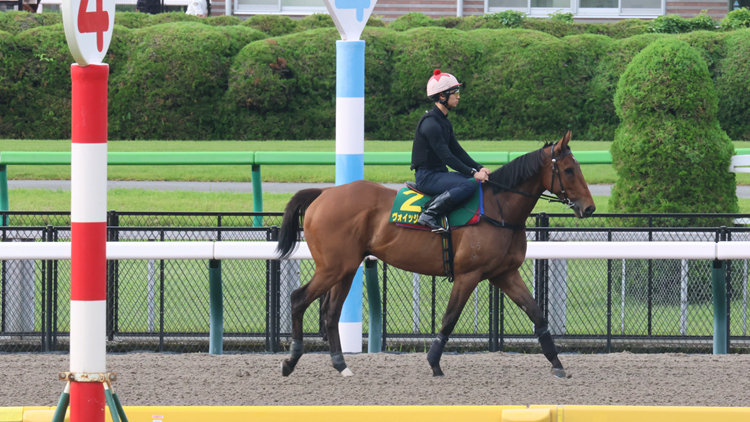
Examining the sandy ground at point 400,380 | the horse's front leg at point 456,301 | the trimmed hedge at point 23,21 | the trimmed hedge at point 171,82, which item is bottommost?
the sandy ground at point 400,380

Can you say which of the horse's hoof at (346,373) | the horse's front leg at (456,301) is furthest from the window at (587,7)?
the horse's hoof at (346,373)

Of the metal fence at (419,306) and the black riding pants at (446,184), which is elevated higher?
the black riding pants at (446,184)

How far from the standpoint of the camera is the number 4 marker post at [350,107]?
6148 mm

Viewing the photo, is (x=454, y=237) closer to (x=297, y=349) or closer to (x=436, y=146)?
(x=436, y=146)

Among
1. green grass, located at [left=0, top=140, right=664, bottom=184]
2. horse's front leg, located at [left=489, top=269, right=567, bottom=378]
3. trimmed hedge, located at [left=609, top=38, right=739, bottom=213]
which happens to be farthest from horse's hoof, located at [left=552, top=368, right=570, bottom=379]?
green grass, located at [left=0, top=140, right=664, bottom=184]

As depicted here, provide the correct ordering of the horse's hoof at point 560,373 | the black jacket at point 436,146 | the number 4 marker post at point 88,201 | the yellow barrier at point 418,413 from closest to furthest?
Result: the number 4 marker post at point 88,201 → the yellow barrier at point 418,413 → the horse's hoof at point 560,373 → the black jacket at point 436,146

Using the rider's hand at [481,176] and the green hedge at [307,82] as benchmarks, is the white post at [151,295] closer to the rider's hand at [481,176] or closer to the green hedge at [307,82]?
the rider's hand at [481,176]

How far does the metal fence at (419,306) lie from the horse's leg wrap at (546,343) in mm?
783

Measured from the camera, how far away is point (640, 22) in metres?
23.0

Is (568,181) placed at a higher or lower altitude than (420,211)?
higher

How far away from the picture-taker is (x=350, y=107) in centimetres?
614

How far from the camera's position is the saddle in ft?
17.8

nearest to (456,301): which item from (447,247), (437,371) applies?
(447,247)

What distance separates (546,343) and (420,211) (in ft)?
3.66
